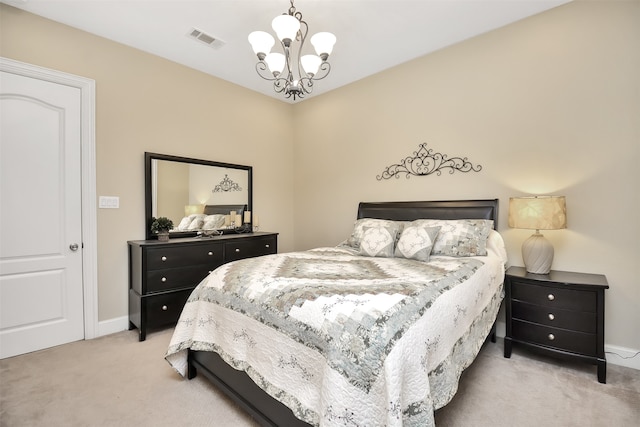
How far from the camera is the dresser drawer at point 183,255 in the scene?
2.87 meters

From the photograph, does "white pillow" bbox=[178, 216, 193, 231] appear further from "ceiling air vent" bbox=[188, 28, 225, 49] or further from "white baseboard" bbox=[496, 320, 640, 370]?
"white baseboard" bbox=[496, 320, 640, 370]

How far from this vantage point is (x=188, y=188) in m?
3.51

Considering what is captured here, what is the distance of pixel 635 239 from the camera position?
2.29m

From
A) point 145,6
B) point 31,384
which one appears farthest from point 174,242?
point 145,6

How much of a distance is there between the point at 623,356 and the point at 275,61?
353cm

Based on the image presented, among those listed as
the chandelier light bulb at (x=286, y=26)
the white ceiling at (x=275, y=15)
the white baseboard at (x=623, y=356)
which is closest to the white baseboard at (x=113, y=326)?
the white ceiling at (x=275, y=15)

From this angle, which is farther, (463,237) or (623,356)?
(463,237)

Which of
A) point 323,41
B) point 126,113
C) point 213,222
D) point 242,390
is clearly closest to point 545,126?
point 323,41

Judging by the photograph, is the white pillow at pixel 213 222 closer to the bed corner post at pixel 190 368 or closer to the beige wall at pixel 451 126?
the beige wall at pixel 451 126

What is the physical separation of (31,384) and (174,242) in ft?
4.58

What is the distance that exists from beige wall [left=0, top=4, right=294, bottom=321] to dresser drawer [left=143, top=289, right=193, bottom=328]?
0.47 m

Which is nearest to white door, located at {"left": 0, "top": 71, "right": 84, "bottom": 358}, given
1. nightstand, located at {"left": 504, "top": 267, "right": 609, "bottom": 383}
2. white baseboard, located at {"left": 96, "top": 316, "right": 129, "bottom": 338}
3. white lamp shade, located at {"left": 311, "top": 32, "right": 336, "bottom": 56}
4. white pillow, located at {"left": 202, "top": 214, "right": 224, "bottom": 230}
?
white baseboard, located at {"left": 96, "top": 316, "right": 129, "bottom": 338}

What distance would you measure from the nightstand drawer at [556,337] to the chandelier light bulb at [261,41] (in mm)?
2879

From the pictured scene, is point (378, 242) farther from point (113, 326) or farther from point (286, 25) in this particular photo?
point (113, 326)
